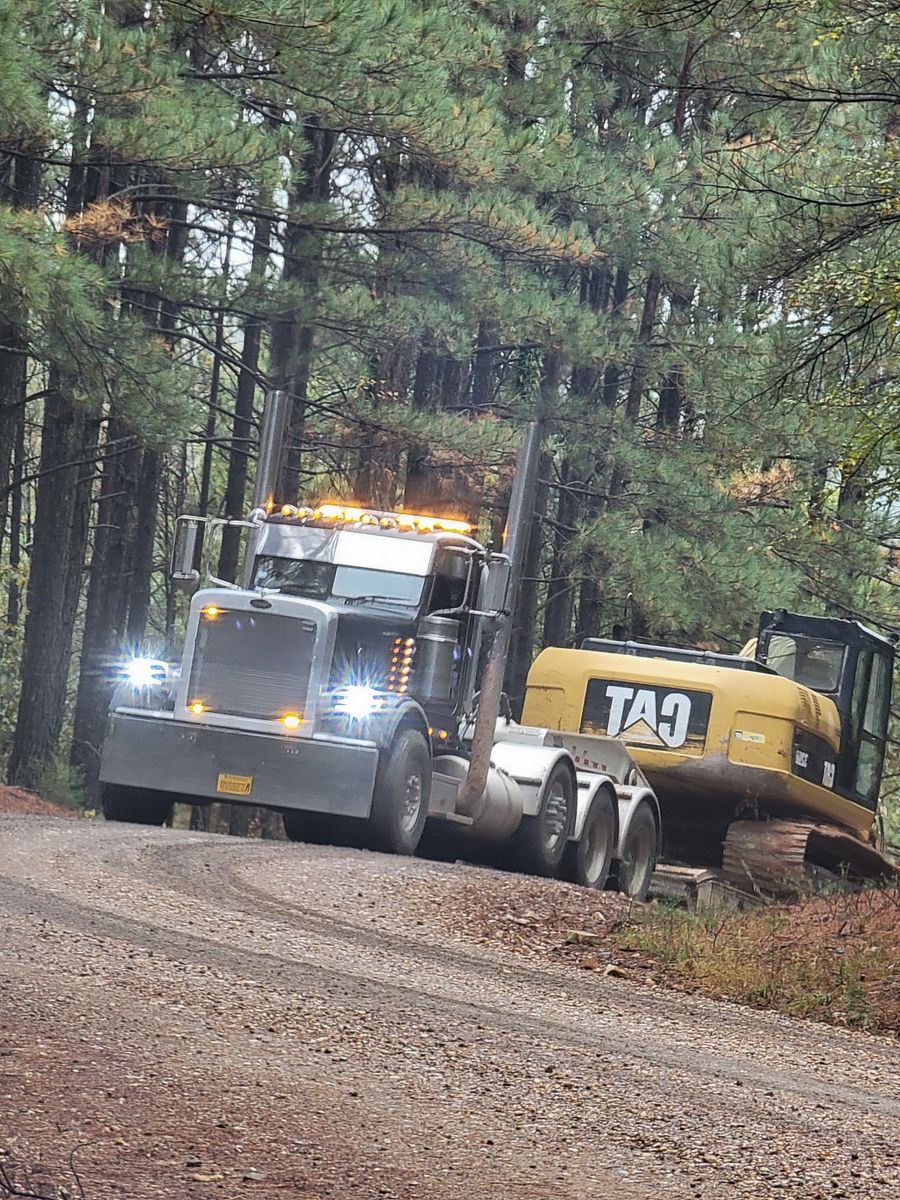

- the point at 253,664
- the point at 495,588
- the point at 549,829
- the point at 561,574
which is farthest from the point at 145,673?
the point at 561,574

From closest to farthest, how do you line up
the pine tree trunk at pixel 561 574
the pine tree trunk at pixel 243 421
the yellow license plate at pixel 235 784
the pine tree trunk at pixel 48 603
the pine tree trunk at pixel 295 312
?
the yellow license plate at pixel 235 784 → the pine tree trunk at pixel 48 603 → the pine tree trunk at pixel 295 312 → the pine tree trunk at pixel 243 421 → the pine tree trunk at pixel 561 574

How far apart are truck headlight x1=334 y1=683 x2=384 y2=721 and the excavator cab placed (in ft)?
23.3

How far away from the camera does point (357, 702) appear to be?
15070mm

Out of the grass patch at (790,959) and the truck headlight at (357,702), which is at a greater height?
the truck headlight at (357,702)

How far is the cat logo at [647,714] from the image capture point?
60.5 ft

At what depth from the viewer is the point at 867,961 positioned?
10.6 meters

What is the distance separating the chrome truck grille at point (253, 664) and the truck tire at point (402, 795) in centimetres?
99

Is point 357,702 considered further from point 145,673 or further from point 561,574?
point 561,574

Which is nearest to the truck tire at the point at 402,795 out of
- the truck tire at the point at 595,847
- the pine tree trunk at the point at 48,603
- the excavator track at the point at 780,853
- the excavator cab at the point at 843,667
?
the truck tire at the point at 595,847

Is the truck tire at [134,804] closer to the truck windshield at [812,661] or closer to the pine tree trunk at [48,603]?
the pine tree trunk at [48,603]

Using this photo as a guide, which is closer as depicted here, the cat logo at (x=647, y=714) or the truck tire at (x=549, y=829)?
the truck tire at (x=549, y=829)

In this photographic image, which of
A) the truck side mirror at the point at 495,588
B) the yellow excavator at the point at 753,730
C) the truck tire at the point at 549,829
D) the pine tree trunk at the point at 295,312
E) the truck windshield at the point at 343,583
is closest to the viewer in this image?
the truck side mirror at the point at 495,588

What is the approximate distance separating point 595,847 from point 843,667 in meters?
4.59

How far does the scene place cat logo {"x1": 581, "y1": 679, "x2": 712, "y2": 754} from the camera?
18.5 m
